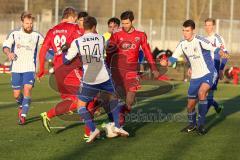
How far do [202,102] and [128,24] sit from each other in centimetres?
197

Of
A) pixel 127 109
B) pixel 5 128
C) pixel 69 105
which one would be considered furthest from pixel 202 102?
pixel 5 128

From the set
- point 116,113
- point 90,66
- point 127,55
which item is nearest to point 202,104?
point 127,55

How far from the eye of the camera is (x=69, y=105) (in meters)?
14.6

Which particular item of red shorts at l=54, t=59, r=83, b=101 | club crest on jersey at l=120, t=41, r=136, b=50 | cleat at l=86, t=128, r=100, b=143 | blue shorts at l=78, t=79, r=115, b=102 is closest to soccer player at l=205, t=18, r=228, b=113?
club crest on jersey at l=120, t=41, r=136, b=50

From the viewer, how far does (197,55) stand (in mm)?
13664

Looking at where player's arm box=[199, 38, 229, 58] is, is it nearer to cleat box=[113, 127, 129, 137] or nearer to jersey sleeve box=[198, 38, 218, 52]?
jersey sleeve box=[198, 38, 218, 52]

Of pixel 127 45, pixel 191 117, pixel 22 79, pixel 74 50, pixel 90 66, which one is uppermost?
pixel 127 45

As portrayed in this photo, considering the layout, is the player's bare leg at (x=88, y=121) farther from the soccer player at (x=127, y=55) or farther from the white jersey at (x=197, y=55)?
the white jersey at (x=197, y=55)

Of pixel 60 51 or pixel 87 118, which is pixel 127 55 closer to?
pixel 60 51

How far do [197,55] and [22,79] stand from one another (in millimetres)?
3634

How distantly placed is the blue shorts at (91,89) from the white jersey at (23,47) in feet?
8.94

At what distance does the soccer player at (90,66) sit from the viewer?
39.8 feet

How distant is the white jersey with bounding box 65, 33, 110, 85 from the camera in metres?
12.1

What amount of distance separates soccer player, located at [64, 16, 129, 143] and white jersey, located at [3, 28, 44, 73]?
2.65 meters
